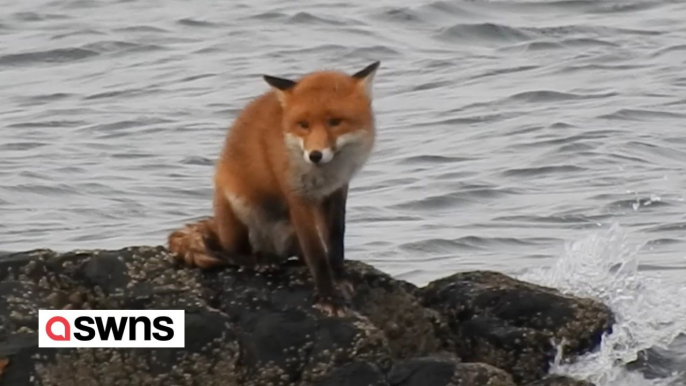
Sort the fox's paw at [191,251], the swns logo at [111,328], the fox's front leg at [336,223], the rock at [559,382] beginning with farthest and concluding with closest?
the fox's front leg at [336,223] < the fox's paw at [191,251] < the rock at [559,382] < the swns logo at [111,328]

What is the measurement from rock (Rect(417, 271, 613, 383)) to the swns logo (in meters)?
1.42

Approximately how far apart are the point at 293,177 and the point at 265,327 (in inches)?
30.1

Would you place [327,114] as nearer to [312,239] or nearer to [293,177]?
[293,177]

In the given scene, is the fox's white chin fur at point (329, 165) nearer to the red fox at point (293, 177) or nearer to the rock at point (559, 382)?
the red fox at point (293, 177)

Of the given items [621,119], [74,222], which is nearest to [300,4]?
[621,119]

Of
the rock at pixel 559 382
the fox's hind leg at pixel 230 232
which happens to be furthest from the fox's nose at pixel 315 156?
the rock at pixel 559 382

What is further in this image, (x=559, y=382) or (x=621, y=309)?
(x=621, y=309)

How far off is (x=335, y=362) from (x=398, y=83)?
39.4ft

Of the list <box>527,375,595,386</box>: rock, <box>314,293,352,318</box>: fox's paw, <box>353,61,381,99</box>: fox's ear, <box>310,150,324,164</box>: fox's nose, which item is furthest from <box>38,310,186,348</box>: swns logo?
<box>527,375,595,386</box>: rock

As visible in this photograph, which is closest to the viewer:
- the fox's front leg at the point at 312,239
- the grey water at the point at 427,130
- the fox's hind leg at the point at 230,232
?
the fox's front leg at the point at 312,239

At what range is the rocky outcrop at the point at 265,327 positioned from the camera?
269 inches

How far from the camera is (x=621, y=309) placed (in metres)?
8.14

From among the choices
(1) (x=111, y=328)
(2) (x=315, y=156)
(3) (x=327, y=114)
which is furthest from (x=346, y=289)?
(1) (x=111, y=328)

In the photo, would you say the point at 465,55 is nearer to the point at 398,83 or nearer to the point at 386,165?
the point at 398,83
